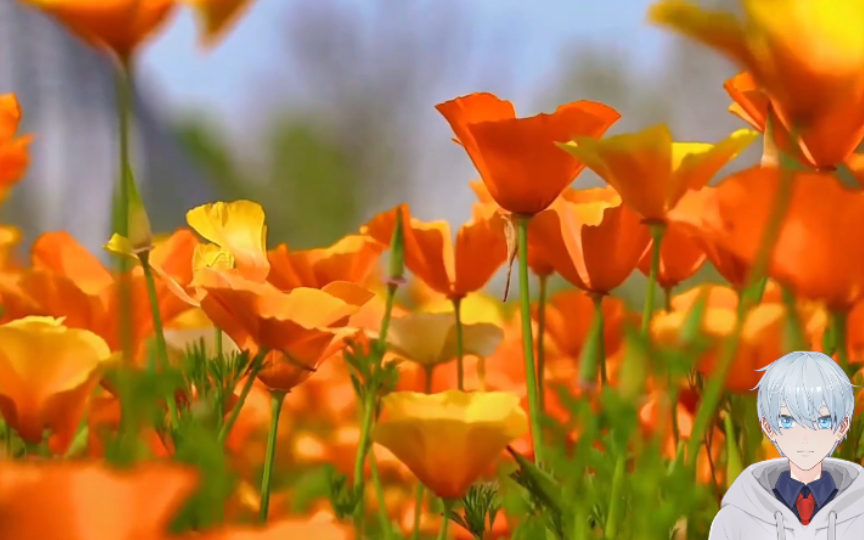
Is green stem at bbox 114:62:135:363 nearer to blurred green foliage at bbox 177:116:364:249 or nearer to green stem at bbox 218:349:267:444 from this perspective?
green stem at bbox 218:349:267:444

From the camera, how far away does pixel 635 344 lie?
0.31 metres

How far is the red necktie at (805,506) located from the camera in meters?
0.38

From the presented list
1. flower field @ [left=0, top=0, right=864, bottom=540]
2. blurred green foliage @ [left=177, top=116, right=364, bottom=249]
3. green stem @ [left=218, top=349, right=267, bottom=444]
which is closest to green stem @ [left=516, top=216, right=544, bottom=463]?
flower field @ [left=0, top=0, right=864, bottom=540]

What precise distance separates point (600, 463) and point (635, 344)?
0.19 feet

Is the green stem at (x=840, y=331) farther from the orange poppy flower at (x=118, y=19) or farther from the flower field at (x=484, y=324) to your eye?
the orange poppy flower at (x=118, y=19)

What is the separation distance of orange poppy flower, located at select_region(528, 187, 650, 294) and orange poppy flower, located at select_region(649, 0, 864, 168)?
156mm

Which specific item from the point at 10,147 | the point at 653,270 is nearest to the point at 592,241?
the point at 653,270

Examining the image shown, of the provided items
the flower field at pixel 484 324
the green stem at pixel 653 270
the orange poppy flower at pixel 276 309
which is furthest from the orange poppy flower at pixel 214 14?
the green stem at pixel 653 270

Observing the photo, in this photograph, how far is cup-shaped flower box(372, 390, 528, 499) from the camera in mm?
385

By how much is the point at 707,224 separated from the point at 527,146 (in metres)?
0.08

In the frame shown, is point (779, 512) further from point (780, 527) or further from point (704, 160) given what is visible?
point (704, 160)

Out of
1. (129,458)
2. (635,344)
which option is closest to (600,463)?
(635,344)

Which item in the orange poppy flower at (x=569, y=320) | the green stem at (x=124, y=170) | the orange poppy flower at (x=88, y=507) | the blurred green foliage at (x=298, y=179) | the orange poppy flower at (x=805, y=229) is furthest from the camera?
the blurred green foliage at (x=298, y=179)

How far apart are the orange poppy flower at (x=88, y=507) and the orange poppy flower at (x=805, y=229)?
0.26 metres
